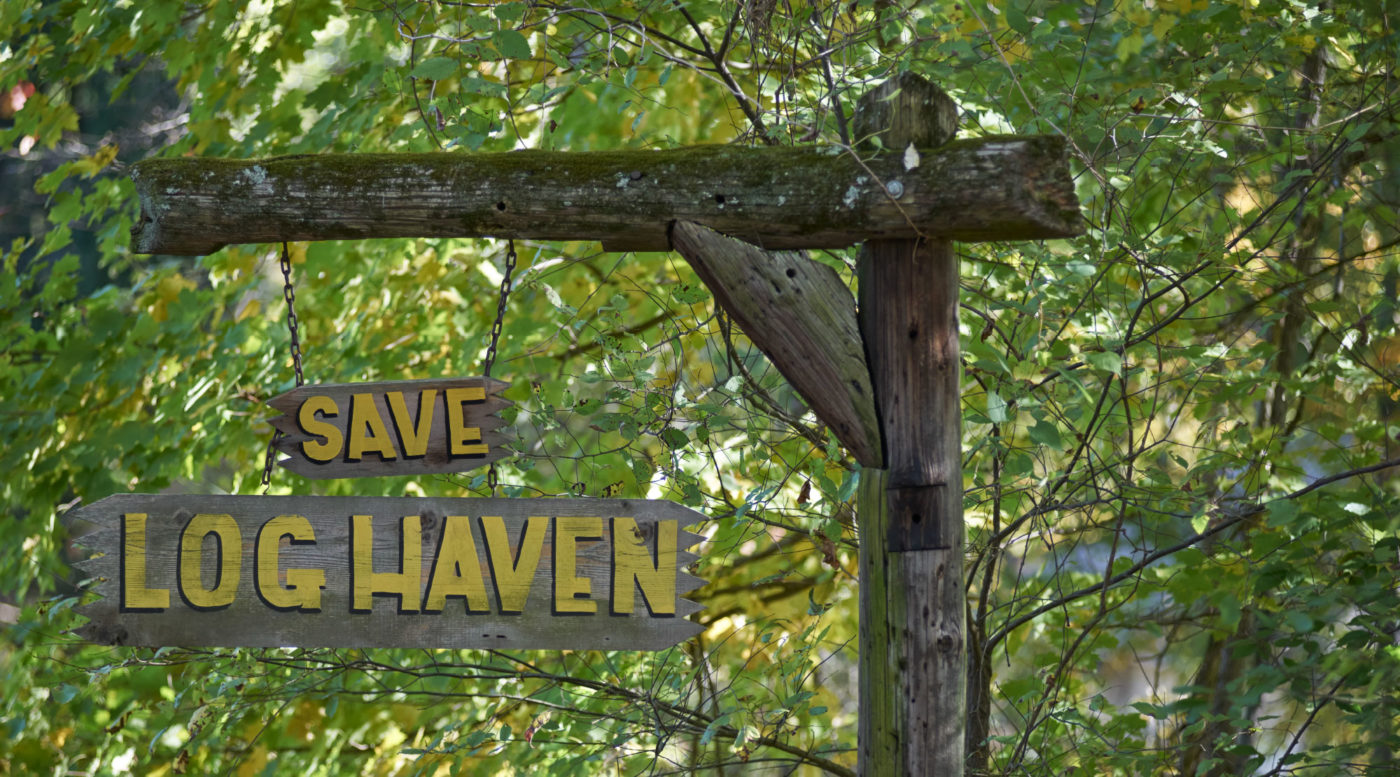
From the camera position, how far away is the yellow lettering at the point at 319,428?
2020 mm

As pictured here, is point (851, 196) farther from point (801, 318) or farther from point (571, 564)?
point (571, 564)

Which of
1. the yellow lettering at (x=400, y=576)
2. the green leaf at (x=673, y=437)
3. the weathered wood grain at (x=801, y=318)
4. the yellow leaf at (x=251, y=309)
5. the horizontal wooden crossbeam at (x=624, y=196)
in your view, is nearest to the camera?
the horizontal wooden crossbeam at (x=624, y=196)

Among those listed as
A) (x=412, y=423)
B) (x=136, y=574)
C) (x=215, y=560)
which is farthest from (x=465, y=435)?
(x=136, y=574)

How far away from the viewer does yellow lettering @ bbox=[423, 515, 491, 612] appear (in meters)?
1.95

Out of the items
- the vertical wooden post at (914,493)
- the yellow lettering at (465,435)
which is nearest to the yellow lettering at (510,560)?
the yellow lettering at (465,435)

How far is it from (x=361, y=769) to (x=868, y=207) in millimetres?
2922

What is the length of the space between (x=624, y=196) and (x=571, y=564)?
26.8 inches

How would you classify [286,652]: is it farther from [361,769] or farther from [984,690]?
[984,690]

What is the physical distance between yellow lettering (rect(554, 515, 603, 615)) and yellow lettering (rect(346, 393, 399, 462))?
362 millimetres

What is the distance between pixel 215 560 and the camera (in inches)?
77.7

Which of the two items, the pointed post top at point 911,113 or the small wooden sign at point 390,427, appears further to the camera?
the small wooden sign at point 390,427

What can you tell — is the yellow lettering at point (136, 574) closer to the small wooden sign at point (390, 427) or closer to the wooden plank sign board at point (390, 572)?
the wooden plank sign board at point (390, 572)

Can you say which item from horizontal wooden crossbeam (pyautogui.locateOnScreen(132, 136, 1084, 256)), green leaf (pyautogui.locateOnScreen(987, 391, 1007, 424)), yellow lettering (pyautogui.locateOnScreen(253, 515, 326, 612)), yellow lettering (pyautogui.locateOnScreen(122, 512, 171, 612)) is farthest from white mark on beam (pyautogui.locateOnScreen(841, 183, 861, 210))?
yellow lettering (pyautogui.locateOnScreen(122, 512, 171, 612))

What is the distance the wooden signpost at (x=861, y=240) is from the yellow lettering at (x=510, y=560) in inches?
0.6
